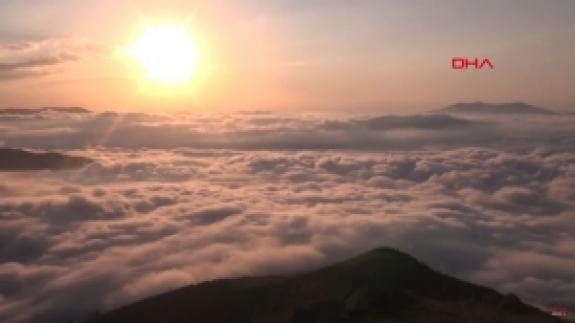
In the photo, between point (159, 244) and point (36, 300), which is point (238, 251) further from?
point (36, 300)

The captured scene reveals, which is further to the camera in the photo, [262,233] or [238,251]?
[262,233]

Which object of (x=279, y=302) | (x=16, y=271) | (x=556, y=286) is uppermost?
(x=279, y=302)

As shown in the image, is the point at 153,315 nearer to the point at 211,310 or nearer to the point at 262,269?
the point at 211,310

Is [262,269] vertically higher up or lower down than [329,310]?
lower down

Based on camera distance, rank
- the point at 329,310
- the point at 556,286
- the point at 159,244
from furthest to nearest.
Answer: the point at 159,244
the point at 556,286
the point at 329,310

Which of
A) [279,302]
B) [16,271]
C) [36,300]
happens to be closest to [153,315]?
[279,302]

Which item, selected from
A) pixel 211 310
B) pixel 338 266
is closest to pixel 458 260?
pixel 338 266

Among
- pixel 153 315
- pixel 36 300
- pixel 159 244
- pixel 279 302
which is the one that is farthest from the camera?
pixel 159 244
